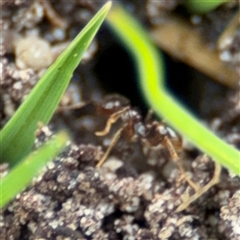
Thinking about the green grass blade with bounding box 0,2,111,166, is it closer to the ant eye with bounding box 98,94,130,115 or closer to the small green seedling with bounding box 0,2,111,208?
the small green seedling with bounding box 0,2,111,208

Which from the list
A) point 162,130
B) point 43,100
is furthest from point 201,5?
point 43,100

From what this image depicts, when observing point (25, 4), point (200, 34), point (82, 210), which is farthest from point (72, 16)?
point (82, 210)

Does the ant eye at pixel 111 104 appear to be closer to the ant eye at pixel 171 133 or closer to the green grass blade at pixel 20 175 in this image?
the ant eye at pixel 171 133

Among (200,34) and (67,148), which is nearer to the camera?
(67,148)

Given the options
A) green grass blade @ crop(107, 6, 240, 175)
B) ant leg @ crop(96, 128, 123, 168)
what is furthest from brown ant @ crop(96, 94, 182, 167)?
green grass blade @ crop(107, 6, 240, 175)

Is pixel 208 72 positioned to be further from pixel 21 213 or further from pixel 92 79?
pixel 21 213

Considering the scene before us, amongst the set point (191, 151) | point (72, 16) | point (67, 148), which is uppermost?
point (72, 16)

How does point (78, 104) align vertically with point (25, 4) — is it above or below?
below

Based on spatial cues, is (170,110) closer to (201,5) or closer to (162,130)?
(162,130)
